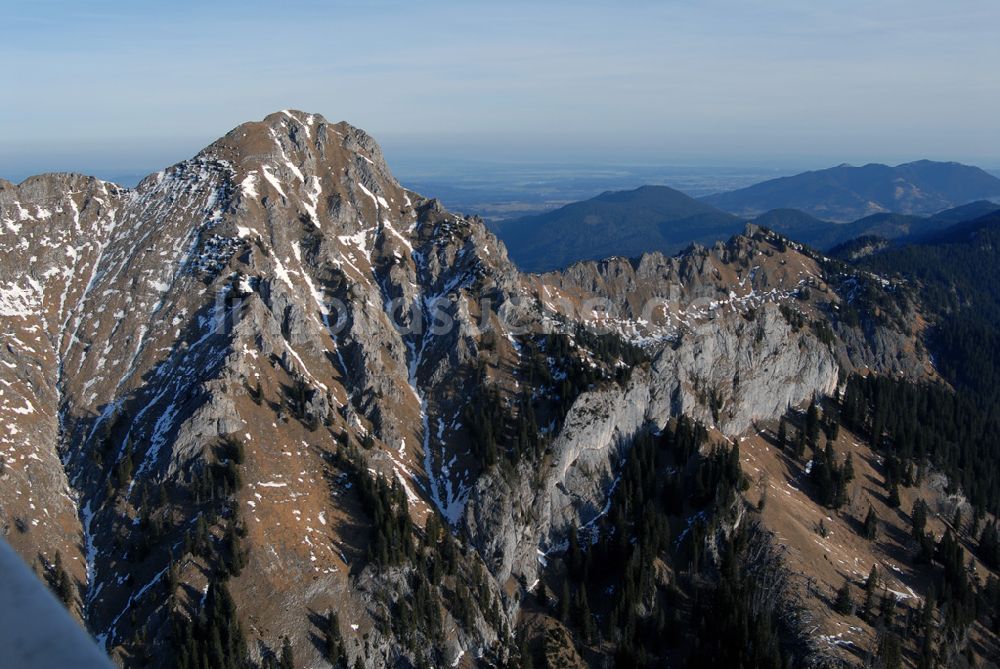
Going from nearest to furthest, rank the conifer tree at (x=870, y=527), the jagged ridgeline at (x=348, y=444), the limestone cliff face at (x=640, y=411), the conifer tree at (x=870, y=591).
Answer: the jagged ridgeline at (x=348, y=444), the conifer tree at (x=870, y=591), the limestone cliff face at (x=640, y=411), the conifer tree at (x=870, y=527)

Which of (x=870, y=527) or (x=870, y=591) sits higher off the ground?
(x=870, y=527)

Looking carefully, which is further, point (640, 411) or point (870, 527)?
point (640, 411)

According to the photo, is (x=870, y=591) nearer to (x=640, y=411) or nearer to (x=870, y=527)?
(x=870, y=527)

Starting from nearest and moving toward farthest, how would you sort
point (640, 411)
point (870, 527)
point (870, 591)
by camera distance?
point (870, 591) < point (870, 527) < point (640, 411)

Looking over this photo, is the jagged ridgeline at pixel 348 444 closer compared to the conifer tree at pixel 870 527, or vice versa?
the jagged ridgeline at pixel 348 444

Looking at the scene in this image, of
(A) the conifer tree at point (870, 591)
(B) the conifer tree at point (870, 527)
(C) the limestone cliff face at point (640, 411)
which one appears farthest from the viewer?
(B) the conifer tree at point (870, 527)

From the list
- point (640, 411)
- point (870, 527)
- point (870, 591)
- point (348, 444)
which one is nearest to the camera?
point (870, 591)

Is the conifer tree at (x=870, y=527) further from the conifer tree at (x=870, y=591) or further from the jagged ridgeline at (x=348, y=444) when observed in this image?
the jagged ridgeline at (x=348, y=444)

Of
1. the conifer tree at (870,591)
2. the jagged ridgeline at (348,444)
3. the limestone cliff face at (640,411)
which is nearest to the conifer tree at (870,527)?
the conifer tree at (870,591)

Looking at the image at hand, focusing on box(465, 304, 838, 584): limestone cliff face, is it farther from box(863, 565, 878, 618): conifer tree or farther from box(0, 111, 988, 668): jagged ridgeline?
box(863, 565, 878, 618): conifer tree

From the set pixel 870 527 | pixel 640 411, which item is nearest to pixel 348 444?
pixel 640 411

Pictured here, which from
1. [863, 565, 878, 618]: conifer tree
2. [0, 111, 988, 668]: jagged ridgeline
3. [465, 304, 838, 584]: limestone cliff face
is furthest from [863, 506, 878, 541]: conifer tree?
[465, 304, 838, 584]: limestone cliff face
